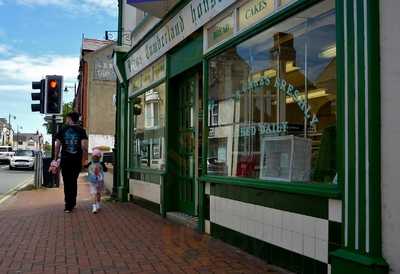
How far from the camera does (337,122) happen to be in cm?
439

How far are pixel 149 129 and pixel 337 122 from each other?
22.5ft

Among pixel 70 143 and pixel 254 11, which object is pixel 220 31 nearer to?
pixel 254 11

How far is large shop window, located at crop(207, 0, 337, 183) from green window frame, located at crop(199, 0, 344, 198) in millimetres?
69

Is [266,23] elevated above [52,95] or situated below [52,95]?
below

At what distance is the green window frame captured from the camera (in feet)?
14.2

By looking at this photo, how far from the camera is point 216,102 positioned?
7363 mm

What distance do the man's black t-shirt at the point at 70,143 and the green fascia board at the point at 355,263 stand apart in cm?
696

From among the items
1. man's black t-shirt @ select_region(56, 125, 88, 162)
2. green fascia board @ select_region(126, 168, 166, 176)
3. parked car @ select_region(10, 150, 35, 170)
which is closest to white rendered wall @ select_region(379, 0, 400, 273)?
green fascia board @ select_region(126, 168, 166, 176)

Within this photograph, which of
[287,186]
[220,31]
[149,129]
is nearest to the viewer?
[287,186]

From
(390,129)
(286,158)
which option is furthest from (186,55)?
(390,129)

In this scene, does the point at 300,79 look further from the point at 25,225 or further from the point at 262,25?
the point at 25,225

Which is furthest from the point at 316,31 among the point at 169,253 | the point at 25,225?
the point at 25,225

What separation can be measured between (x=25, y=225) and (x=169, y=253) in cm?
345

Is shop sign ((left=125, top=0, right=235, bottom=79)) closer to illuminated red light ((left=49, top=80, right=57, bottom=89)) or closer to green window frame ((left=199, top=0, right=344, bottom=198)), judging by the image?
green window frame ((left=199, top=0, right=344, bottom=198))
